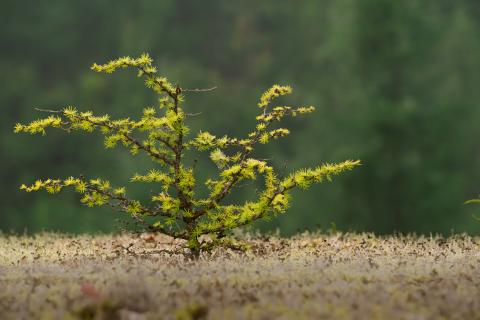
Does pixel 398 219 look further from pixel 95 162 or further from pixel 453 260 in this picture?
pixel 453 260

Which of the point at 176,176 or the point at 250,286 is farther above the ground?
the point at 176,176

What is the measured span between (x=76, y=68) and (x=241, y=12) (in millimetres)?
11034

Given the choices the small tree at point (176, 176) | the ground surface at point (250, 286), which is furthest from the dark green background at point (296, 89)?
the ground surface at point (250, 286)

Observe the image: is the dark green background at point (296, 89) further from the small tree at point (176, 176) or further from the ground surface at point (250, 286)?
the ground surface at point (250, 286)

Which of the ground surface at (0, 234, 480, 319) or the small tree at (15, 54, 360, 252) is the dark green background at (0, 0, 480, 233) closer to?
the small tree at (15, 54, 360, 252)

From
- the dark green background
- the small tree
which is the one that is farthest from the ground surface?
the dark green background

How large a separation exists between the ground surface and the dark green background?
1698 centimetres

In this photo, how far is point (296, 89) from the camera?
1721 inches

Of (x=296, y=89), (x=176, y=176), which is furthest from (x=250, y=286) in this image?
(x=296, y=89)

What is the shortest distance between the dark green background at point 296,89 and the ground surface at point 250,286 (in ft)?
55.7

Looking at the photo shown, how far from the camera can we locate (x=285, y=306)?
7609 mm

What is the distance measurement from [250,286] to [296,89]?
35.5 m

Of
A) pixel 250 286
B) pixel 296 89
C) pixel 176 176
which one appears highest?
pixel 296 89

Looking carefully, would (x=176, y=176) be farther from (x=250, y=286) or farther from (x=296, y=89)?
(x=296, y=89)
